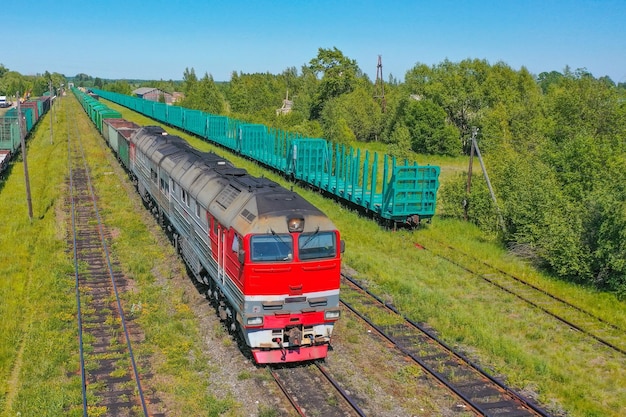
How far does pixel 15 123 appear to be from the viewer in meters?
→ 41.6

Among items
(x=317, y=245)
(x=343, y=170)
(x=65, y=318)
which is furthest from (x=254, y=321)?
(x=343, y=170)

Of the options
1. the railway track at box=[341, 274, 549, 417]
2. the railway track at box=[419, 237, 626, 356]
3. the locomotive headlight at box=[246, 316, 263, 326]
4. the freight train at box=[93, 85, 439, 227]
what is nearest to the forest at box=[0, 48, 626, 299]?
the railway track at box=[419, 237, 626, 356]

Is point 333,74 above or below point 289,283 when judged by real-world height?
above

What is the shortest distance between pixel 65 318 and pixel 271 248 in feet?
23.3

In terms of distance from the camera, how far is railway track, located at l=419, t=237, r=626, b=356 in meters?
14.4

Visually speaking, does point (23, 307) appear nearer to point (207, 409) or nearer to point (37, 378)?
point (37, 378)

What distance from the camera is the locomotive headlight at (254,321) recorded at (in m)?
11.3

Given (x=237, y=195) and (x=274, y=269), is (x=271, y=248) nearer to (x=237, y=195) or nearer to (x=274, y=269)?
(x=274, y=269)

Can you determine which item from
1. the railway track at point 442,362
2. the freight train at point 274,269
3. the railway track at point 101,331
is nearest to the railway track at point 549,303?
the railway track at point 442,362

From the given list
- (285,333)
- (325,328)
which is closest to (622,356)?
(325,328)

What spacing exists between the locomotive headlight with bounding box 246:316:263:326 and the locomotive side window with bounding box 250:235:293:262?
1283 mm

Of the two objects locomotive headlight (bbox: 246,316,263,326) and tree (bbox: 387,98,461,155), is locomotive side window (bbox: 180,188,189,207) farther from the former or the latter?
tree (bbox: 387,98,461,155)

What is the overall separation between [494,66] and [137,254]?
71794 millimetres

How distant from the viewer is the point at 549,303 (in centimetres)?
1680
